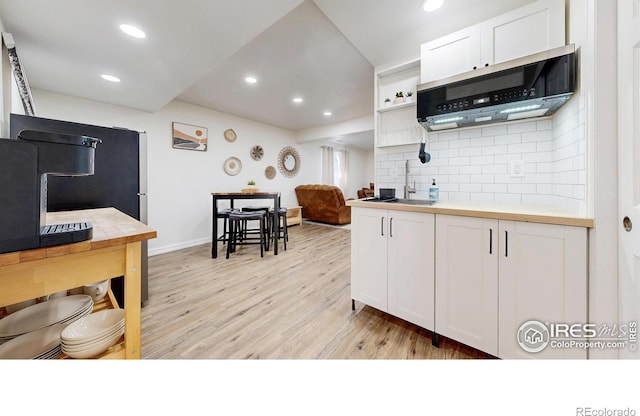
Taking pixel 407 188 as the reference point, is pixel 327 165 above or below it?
above

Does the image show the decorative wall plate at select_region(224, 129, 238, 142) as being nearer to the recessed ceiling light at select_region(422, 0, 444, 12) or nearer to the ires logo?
the recessed ceiling light at select_region(422, 0, 444, 12)

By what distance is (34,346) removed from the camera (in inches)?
32.1

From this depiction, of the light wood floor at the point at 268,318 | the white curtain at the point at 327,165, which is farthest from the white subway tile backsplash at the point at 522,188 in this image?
the white curtain at the point at 327,165

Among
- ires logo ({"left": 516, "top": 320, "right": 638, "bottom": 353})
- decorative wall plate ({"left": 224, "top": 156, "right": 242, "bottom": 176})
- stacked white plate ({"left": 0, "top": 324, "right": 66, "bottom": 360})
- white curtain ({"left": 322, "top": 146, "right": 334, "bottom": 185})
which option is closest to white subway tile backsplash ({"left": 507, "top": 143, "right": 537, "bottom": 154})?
ires logo ({"left": 516, "top": 320, "right": 638, "bottom": 353})

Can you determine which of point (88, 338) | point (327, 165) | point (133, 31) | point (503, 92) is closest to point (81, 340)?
point (88, 338)

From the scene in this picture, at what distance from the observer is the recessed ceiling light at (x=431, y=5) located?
1.62 meters

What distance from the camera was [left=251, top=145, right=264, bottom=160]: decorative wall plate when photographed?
4957mm

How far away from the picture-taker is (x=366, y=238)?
1744 millimetres

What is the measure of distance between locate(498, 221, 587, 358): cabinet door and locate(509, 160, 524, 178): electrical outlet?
746 millimetres

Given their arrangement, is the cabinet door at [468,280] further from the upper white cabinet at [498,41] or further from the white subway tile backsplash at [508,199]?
the upper white cabinet at [498,41]

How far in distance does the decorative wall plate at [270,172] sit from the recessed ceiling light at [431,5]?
415 cm

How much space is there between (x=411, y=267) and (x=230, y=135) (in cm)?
422

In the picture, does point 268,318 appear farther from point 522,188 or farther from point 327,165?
point 327,165
